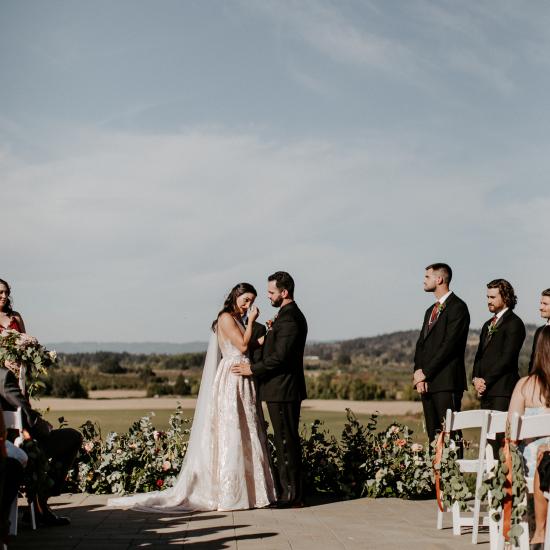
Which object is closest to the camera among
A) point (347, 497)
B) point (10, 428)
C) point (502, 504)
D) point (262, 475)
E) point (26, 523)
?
point (502, 504)

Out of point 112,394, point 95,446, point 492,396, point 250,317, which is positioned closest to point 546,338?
point 492,396

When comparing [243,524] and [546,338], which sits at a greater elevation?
[546,338]

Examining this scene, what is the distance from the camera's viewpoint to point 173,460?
9.10 metres

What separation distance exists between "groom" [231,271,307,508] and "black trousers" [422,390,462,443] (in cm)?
119

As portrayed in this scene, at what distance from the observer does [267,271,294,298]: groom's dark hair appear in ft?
27.0

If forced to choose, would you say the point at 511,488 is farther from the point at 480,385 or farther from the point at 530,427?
the point at 480,385

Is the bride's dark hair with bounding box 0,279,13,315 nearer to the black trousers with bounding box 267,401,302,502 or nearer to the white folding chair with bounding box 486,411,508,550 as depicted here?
the black trousers with bounding box 267,401,302,502

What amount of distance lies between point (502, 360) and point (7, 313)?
4.56 meters

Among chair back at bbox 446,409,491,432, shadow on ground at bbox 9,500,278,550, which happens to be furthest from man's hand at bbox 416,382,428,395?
shadow on ground at bbox 9,500,278,550

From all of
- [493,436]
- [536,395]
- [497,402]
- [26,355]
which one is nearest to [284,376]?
[497,402]

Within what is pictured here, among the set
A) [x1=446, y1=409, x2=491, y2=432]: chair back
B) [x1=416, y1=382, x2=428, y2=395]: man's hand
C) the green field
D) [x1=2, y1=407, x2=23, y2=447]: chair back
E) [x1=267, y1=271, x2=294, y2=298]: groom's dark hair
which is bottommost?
the green field

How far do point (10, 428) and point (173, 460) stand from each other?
2.89 meters

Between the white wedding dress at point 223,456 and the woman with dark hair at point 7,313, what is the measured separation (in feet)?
6.24

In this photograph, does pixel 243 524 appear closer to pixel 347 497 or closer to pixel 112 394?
pixel 347 497
